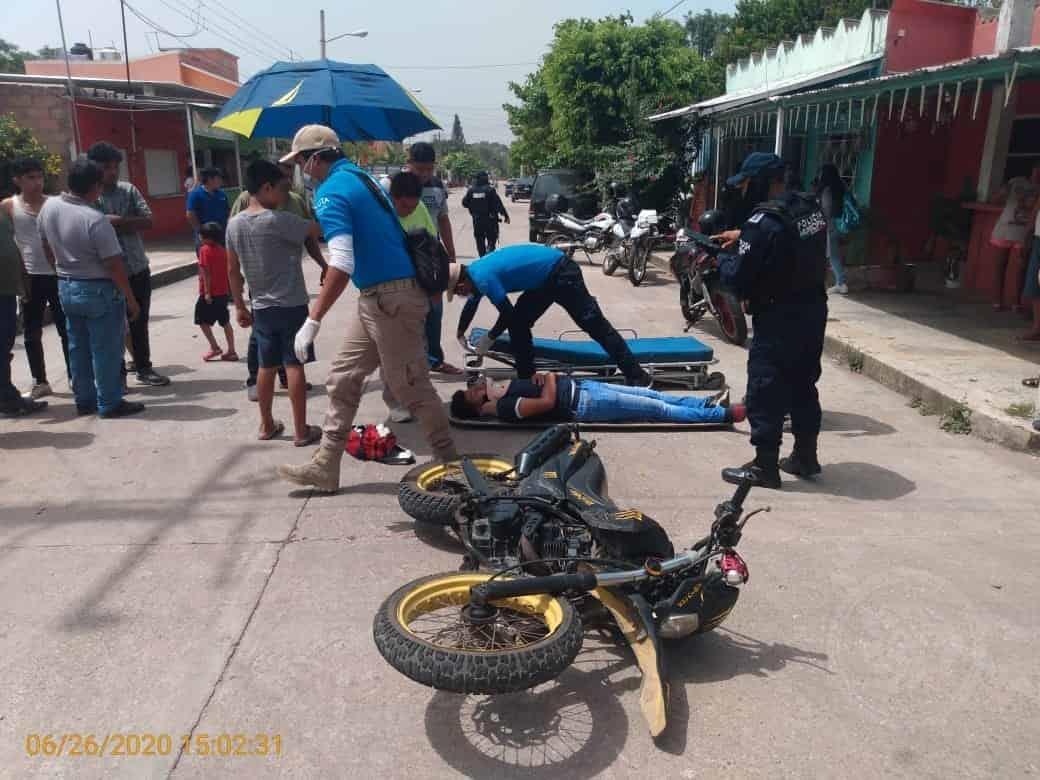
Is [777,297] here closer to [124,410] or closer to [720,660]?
[720,660]

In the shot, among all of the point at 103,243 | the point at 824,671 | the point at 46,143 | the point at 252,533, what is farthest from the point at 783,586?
the point at 46,143

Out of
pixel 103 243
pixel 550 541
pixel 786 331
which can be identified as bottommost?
pixel 550 541

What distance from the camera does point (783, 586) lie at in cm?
371

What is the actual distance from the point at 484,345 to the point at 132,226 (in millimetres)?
3071

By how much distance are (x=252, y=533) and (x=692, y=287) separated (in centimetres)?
660

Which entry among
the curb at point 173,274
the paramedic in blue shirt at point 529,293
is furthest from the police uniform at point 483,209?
the paramedic in blue shirt at point 529,293

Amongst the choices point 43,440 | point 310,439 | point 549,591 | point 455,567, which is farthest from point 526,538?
point 43,440

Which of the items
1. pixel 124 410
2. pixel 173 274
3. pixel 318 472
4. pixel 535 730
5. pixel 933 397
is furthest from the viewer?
pixel 173 274

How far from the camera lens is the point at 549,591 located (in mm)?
2809

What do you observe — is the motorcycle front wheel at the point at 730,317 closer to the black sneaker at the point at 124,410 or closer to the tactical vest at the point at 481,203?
the black sneaker at the point at 124,410

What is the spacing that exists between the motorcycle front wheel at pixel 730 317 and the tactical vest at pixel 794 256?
3.85 metres

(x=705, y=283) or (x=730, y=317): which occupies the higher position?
(x=705, y=283)

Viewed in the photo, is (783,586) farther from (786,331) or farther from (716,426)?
(716,426)

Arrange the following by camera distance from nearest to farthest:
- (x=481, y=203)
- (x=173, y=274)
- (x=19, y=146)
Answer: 1. (x=481, y=203)
2. (x=173, y=274)
3. (x=19, y=146)
